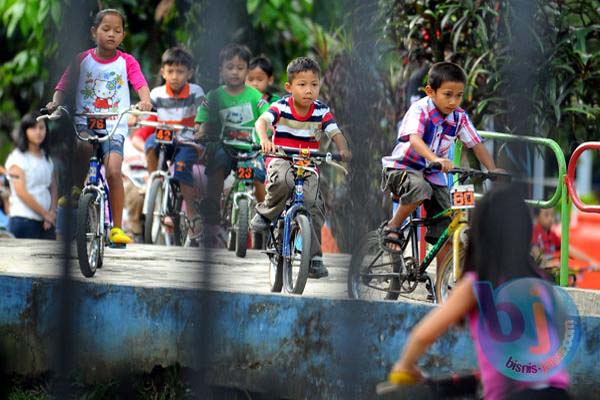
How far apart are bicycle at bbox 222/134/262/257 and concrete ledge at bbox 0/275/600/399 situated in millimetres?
2296

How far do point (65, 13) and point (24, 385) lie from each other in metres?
2.48

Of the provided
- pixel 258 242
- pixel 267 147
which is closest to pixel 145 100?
pixel 267 147

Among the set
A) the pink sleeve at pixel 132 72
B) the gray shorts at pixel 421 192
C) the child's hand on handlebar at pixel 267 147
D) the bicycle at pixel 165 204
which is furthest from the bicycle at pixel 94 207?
the bicycle at pixel 165 204

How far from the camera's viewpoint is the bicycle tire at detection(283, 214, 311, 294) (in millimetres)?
5691

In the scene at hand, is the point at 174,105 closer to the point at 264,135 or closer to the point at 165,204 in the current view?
the point at 165,204

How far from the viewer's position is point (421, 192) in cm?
576

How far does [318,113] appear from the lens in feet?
19.9

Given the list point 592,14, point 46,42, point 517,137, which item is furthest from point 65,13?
point 46,42

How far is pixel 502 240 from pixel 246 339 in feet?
6.59

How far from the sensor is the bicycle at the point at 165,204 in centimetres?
806

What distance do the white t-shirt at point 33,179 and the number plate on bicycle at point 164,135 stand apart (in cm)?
113

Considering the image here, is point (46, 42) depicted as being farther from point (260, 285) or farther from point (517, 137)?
point (517, 137)

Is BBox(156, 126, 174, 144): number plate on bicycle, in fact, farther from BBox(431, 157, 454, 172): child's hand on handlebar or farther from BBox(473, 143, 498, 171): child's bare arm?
BBox(431, 157, 454, 172): child's hand on handlebar

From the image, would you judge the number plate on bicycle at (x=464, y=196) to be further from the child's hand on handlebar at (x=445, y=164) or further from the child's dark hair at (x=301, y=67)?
the child's dark hair at (x=301, y=67)
